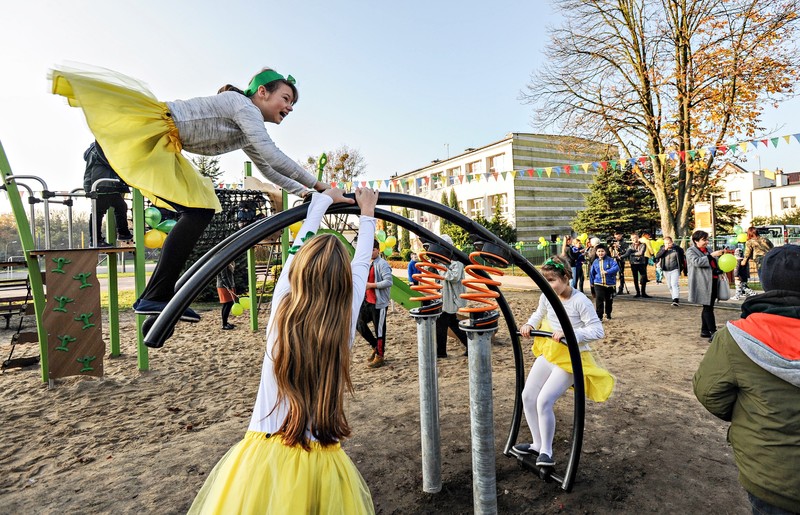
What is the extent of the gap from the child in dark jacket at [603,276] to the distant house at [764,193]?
40819 millimetres

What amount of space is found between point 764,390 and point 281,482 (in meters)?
1.73

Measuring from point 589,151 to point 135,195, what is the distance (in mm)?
16875

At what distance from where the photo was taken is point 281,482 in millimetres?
1513

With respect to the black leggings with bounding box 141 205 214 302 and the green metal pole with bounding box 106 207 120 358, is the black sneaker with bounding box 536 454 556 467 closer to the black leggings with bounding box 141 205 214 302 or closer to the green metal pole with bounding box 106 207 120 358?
the black leggings with bounding box 141 205 214 302

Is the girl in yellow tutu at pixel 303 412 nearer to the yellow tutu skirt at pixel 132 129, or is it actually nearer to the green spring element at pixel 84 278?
the yellow tutu skirt at pixel 132 129

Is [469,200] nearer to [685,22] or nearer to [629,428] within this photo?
[685,22]

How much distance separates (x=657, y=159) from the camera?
1697 cm

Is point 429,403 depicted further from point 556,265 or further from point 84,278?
point 84,278

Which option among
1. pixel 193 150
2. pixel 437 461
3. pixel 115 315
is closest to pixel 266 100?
pixel 193 150

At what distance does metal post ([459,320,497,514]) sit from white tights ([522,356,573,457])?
92 cm

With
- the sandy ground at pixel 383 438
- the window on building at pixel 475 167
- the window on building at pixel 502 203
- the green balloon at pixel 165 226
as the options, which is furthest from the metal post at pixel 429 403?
the window on building at pixel 475 167

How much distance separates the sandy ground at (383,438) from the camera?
116 inches

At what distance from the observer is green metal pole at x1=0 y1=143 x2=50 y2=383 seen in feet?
16.1

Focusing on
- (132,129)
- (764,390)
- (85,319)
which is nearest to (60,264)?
(85,319)
